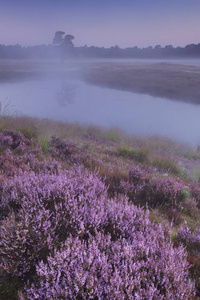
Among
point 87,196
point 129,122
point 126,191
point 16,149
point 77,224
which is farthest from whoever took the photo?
point 129,122

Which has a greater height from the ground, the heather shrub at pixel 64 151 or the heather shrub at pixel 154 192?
the heather shrub at pixel 64 151

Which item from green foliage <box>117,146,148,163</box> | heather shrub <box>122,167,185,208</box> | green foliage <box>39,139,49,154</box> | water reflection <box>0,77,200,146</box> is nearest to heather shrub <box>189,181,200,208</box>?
heather shrub <box>122,167,185,208</box>

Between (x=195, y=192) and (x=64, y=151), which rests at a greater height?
(x=64, y=151)

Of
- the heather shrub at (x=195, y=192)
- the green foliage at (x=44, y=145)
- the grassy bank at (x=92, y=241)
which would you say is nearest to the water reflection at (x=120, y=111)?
the green foliage at (x=44, y=145)

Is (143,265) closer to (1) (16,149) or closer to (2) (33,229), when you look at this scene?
(2) (33,229)

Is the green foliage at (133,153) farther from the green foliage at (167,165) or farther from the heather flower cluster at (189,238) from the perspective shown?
the heather flower cluster at (189,238)

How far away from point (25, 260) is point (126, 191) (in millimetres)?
2370

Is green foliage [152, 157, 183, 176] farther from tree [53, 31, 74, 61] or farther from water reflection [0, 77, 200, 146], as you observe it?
tree [53, 31, 74, 61]

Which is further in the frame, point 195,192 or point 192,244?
point 195,192

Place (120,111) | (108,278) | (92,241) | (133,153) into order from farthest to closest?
(120,111) → (133,153) → (92,241) → (108,278)

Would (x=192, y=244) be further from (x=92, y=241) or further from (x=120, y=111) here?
(x=120, y=111)

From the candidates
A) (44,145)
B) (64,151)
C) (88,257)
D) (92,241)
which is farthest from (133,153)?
(88,257)

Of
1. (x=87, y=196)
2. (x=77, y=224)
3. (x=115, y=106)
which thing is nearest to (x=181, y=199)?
(x=87, y=196)

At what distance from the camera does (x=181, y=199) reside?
436 centimetres
